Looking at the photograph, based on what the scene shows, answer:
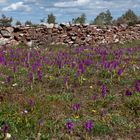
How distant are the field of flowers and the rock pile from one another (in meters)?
9.44

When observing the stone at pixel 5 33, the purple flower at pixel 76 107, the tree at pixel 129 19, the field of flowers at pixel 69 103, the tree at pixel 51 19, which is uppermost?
the purple flower at pixel 76 107

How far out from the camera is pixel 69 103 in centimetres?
880

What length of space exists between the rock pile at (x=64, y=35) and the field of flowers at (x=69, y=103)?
31.0 ft

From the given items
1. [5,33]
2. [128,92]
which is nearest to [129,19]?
[5,33]

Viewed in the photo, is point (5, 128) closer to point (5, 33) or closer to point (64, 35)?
point (5, 33)

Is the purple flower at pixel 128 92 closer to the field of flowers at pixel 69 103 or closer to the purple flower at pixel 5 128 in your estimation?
the field of flowers at pixel 69 103

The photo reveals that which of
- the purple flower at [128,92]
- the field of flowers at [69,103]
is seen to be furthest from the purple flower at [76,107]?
the purple flower at [128,92]

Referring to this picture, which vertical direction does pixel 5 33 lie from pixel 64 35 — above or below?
above

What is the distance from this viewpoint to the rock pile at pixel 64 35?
22438mm

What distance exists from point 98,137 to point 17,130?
1.45 m

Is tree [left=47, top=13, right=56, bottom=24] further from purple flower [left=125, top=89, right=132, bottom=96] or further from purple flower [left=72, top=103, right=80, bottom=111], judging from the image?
purple flower [left=72, top=103, right=80, bottom=111]

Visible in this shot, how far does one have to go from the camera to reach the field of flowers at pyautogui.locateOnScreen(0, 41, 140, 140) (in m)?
7.22

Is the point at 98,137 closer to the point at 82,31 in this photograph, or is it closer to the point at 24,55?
the point at 24,55

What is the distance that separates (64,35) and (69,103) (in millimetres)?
15344
